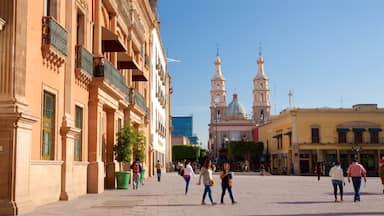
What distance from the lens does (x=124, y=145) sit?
83.6 ft

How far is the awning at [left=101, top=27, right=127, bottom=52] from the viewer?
23431 millimetres

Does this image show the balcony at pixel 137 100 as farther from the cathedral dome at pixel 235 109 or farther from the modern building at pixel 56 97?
the cathedral dome at pixel 235 109

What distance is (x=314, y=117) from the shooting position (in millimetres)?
63344

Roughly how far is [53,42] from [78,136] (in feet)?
16.5

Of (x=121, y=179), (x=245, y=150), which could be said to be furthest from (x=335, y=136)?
(x=121, y=179)

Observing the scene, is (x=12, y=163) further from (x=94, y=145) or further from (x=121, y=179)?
(x=121, y=179)

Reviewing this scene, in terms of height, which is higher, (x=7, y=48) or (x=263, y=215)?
(x=7, y=48)

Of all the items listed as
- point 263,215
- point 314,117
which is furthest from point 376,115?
point 263,215

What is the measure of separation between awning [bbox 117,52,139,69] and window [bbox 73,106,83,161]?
799 cm

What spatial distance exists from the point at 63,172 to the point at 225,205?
218 inches

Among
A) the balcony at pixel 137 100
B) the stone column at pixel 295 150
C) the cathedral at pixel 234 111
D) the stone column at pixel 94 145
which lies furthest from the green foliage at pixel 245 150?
the stone column at pixel 94 145

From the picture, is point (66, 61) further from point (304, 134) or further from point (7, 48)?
point (304, 134)

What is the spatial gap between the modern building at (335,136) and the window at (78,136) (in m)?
46.0

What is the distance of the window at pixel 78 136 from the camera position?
19781 millimetres
